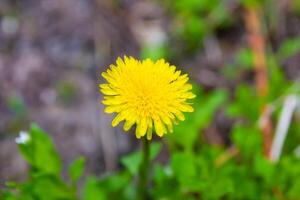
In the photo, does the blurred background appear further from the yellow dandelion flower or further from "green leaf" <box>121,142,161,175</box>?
the yellow dandelion flower

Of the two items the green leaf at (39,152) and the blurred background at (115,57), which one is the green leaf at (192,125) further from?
the green leaf at (39,152)

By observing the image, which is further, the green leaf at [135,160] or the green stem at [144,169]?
the green leaf at [135,160]

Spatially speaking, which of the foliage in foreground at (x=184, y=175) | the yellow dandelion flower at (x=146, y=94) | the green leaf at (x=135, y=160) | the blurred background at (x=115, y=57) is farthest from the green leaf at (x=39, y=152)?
the blurred background at (x=115, y=57)

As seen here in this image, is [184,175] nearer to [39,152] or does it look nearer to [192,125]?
[192,125]

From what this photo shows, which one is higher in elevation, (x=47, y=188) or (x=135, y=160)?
(x=135, y=160)

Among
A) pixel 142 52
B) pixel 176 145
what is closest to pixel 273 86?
pixel 176 145

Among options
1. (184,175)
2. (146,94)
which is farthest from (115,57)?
(146,94)

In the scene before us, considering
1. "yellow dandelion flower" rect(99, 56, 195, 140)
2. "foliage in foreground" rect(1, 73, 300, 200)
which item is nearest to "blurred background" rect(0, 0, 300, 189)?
"foliage in foreground" rect(1, 73, 300, 200)
